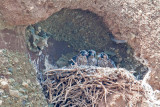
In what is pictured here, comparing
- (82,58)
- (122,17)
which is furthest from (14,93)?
(122,17)

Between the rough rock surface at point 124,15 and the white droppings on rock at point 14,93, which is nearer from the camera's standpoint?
the white droppings on rock at point 14,93

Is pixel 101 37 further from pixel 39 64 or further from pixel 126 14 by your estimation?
pixel 39 64

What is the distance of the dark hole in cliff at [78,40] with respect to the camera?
9.27 ft

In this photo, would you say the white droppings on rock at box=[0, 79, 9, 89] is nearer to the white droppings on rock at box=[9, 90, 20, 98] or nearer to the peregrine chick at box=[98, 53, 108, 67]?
the white droppings on rock at box=[9, 90, 20, 98]

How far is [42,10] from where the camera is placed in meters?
2.32

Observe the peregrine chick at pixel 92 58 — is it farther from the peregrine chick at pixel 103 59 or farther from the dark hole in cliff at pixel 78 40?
the dark hole in cliff at pixel 78 40

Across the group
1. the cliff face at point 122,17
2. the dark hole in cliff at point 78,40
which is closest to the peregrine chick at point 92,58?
the dark hole in cliff at point 78,40

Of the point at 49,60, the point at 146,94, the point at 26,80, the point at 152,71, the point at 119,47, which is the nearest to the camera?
the point at 26,80

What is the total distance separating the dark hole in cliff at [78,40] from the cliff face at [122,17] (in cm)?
18

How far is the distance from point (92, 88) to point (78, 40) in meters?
0.88

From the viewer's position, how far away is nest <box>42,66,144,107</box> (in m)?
2.33

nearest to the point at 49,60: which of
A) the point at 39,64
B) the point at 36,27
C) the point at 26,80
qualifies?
the point at 39,64

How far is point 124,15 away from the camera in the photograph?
257 centimetres

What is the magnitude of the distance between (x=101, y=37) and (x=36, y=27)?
0.90 m
